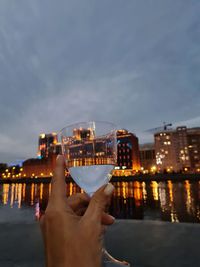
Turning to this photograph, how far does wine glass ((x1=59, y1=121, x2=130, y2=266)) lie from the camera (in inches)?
37.8

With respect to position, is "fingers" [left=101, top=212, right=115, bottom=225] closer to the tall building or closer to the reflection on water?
the reflection on water

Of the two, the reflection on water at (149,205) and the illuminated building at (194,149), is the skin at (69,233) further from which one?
the illuminated building at (194,149)

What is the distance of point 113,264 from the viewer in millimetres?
975

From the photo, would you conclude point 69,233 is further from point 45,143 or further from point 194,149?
point 45,143

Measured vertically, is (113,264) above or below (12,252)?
above

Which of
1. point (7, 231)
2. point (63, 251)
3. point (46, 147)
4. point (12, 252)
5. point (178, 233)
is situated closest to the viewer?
point (63, 251)

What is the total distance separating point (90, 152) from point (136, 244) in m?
1.58

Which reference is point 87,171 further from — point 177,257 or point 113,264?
point 177,257

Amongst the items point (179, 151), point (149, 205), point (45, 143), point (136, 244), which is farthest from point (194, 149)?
point (136, 244)

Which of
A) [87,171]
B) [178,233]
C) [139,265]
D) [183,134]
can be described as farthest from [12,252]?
[183,134]

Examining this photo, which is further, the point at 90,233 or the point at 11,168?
the point at 11,168

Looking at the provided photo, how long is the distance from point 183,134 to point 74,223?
97.4 m

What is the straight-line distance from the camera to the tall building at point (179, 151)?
285 ft

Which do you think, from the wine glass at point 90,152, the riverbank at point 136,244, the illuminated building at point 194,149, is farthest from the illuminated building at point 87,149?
the illuminated building at point 194,149
